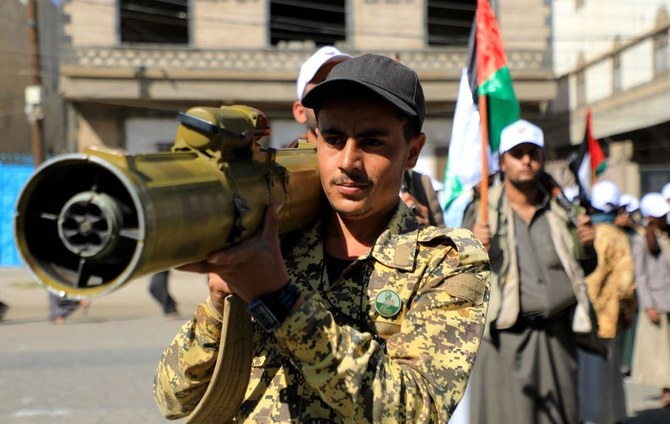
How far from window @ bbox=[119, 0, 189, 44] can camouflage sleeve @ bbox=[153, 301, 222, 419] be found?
17.4m

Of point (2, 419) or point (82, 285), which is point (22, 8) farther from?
point (82, 285)

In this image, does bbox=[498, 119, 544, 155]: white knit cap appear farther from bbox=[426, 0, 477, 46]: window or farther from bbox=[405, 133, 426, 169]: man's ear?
bbox=[426, 0, 477, 46]: window

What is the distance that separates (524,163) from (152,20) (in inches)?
682

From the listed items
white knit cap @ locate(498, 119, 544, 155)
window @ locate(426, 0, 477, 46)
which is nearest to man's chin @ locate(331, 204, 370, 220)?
white knit cap @ locate(498, 119, 544, 155)

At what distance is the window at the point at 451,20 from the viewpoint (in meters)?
21.0

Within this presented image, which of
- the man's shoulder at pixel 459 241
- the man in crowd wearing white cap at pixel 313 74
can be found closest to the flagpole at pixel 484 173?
the man in crowd wearing white cap at pixel 313 74

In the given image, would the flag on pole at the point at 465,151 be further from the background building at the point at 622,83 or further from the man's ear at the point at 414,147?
the background building at the point at 622,83

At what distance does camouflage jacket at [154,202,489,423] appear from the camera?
4.86ft

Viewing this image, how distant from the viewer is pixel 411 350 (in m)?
1.63

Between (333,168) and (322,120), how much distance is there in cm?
10

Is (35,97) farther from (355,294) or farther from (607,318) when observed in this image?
(355,294)

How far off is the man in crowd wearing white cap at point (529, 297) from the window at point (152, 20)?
49.3ft

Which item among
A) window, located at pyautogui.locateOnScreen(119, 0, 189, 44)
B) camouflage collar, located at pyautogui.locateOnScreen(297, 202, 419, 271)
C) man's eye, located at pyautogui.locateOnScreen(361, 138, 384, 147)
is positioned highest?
window, located at pyautogui.locateOnScreen(119, 0, 189, 44)

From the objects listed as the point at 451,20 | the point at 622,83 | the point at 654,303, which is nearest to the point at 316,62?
the point at 654,303
